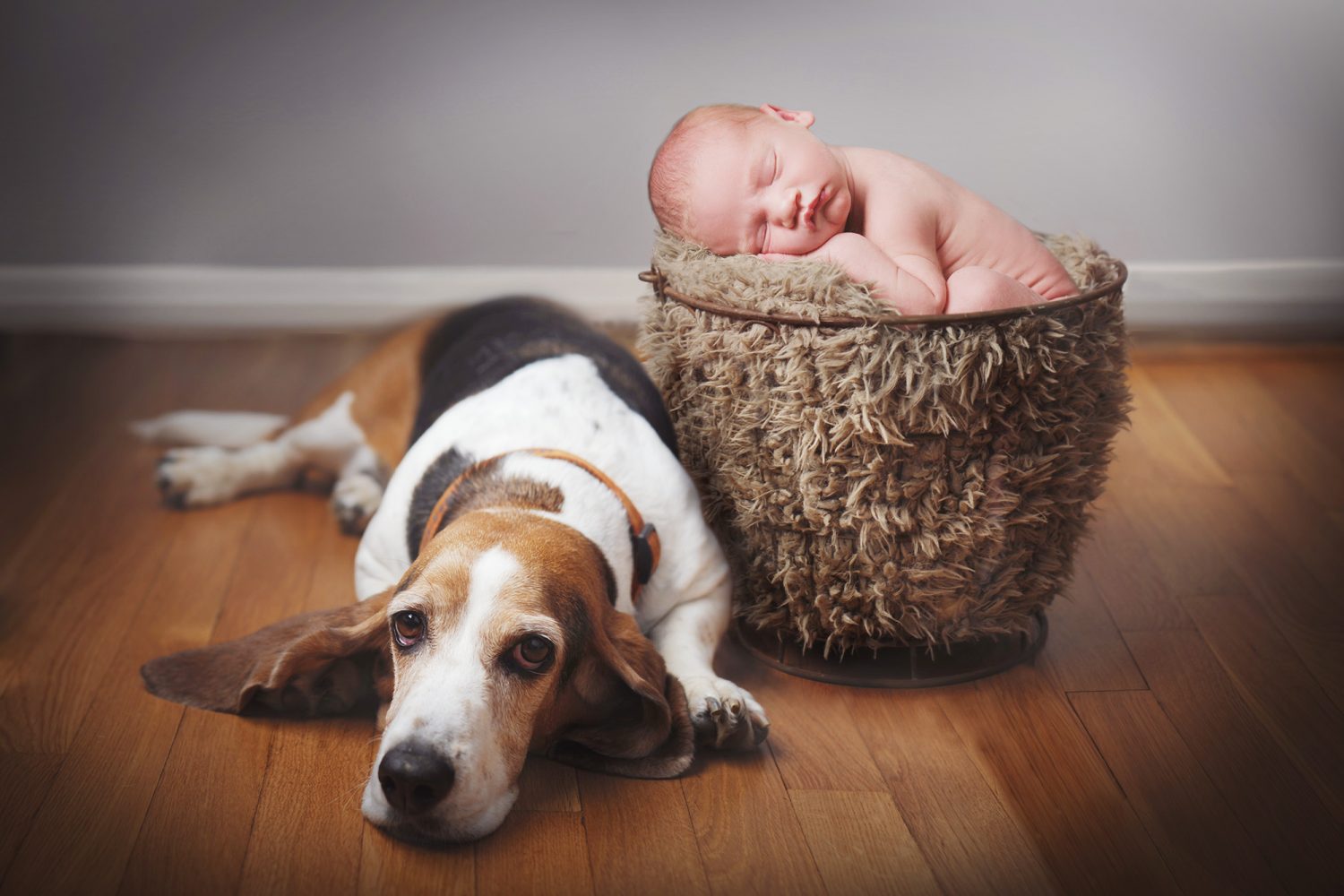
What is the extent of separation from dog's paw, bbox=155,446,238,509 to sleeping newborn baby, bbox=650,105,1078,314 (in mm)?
1229

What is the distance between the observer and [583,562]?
186 cm

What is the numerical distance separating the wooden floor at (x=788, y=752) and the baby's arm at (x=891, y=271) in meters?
0.67

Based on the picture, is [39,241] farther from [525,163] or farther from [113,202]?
[525,163]

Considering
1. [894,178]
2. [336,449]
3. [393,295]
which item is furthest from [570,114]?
[894,178]

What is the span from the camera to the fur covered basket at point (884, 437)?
6.38ft

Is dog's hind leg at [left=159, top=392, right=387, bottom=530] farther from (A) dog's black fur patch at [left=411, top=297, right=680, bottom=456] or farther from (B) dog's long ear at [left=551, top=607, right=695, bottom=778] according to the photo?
(B) dog's long ear at [left=551, top=607, right=695, bottom=778]

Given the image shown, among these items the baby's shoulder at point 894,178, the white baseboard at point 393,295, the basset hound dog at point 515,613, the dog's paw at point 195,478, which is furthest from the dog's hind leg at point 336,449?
the baby's shoulder at point 894,178

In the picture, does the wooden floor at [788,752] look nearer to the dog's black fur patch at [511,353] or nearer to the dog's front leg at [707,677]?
the dog's front leg at [707,677]

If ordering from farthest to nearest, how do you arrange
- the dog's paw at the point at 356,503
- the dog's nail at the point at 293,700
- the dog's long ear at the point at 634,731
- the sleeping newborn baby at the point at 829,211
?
the dog's paw at the point at 356,503
the sleeping newborn baby at the point at 829,211
the dog's nail at the point at 293,700
the dog's long ear at the point at 634,731

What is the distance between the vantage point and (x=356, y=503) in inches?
107

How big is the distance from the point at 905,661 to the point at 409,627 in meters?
0.93

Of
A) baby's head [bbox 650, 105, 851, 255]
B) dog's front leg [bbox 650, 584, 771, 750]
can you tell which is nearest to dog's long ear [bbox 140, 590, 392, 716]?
dog's front leg [bbox 650, 584, 771, 750]

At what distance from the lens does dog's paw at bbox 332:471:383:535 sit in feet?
8.93

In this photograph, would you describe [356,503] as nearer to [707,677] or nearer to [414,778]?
[707,677]
